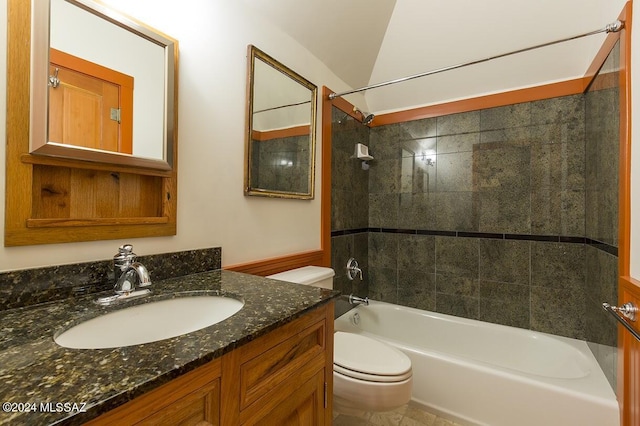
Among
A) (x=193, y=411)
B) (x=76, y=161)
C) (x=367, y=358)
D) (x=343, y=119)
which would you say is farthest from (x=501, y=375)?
(x=76, y=161)

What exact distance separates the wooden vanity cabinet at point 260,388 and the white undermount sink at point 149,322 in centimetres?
23

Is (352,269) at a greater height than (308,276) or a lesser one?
lesser

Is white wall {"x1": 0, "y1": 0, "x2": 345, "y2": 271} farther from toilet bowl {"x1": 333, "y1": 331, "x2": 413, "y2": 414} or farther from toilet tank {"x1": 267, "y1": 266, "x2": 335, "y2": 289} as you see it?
toilet bowl {"x1": 333, "y1": 331, "x2": 413, "y2": 414}

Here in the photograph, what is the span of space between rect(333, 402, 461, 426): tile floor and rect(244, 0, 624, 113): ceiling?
223 cm

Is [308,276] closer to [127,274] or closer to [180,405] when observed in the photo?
[127,274]

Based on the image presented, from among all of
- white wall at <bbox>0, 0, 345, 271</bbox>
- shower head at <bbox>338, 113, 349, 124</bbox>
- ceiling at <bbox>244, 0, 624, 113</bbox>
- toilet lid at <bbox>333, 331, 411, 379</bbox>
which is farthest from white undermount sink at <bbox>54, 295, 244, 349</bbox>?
shower head at <bbox>338, 113, 349, 124</bbox>

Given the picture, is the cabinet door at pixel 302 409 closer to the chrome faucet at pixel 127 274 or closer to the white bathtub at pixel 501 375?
the chrome faucet at pixel 127 274

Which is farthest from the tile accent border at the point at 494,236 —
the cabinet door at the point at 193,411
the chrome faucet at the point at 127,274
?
the cabinet door at the point at 193,411

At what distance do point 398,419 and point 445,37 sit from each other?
8.27 ft

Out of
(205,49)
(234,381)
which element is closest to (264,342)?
(234,381)

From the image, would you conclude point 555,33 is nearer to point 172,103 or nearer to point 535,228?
point 535,228

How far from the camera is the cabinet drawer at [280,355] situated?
2.23ft

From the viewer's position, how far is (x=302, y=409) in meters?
0.85

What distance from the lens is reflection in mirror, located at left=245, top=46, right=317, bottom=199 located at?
153 centimetres
